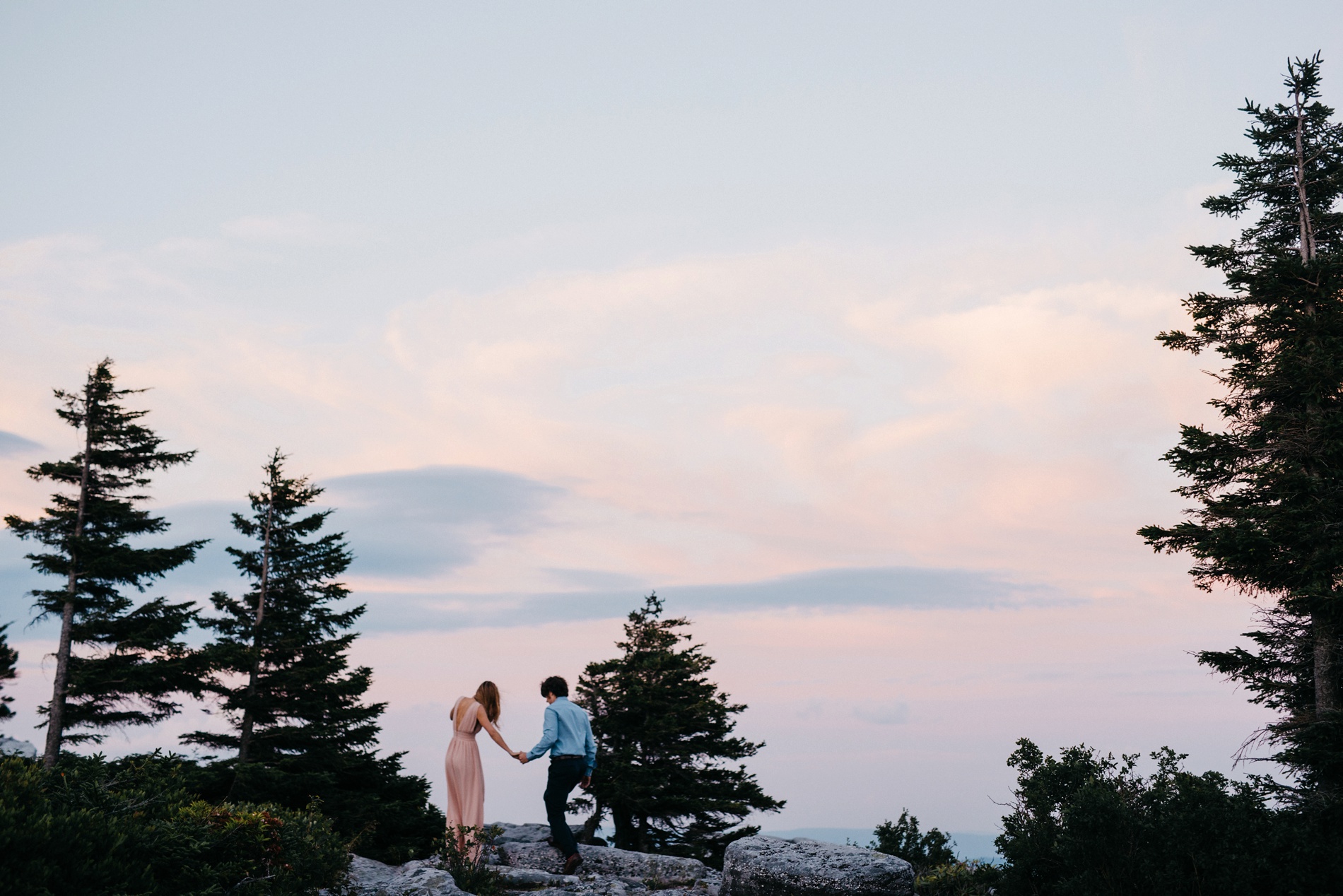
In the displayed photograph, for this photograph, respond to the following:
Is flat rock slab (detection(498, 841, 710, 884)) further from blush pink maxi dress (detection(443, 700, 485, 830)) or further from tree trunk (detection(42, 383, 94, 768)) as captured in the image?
tree trunk (detection(42, 383, 94, 768))

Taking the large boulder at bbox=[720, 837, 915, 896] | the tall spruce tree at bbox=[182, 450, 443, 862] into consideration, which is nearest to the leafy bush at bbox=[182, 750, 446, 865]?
the tall spruce tree at bbox=[182, 450, 443, 862]

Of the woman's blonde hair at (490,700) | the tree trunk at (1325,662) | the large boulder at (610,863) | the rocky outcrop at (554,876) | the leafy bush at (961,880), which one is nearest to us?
the rocky outcrop at (554,876)

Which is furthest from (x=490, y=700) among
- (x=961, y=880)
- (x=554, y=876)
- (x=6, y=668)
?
(x=6, y=668)

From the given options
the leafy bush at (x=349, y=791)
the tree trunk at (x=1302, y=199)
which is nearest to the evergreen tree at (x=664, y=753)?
the leafy bush at (x=349, y=791)

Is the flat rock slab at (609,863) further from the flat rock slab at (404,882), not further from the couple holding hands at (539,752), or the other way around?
the flat rock slab at (404,882)

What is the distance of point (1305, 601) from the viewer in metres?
Answer: 17.7

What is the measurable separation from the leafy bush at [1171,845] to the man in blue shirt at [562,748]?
6.05 metres

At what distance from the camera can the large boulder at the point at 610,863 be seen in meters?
15.1

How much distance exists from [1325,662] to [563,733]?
46.7 ft

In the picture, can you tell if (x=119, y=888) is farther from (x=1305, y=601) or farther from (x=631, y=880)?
(x=1305, y=601)

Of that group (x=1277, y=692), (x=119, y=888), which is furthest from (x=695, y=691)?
(x=119, y=888)

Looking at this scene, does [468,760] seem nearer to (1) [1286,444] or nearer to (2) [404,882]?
(2) [404,882]

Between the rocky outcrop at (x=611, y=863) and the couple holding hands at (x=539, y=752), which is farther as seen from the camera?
the rocky outcrop at (x=611, y=863)

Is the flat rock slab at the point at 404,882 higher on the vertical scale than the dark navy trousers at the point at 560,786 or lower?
lower
